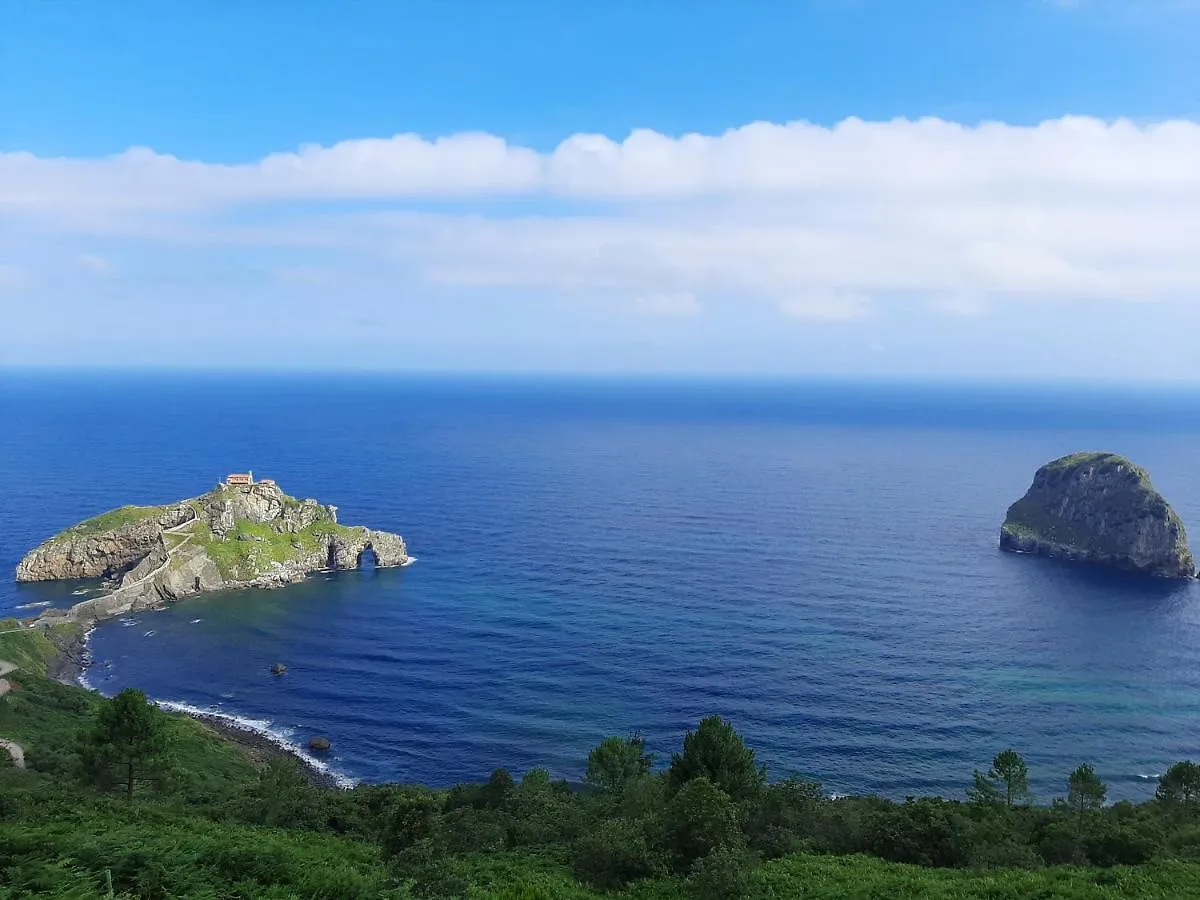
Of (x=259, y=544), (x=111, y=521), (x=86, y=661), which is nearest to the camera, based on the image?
(x=86, y=661)

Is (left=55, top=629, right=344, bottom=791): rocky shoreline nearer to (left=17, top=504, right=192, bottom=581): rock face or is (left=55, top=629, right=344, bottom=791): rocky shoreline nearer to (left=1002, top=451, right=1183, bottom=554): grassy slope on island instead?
(left=17, top=504, right=192, bottom=581): rock face

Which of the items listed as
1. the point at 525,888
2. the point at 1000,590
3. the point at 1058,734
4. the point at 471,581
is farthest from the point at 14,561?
the point at 1000,590

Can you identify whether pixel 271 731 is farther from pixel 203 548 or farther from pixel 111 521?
pixel 111 521

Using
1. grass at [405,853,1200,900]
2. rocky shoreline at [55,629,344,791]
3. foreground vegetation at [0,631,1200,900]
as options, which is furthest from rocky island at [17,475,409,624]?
grass at [405,853,1200,900]

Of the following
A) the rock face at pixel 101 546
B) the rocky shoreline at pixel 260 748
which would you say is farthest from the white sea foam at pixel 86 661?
the rock face at pixel 101 546

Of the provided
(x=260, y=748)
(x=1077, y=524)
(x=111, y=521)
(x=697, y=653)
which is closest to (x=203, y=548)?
(x=111, y=521)

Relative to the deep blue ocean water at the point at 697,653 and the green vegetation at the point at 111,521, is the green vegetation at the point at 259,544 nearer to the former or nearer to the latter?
the deep blue ocean water at the point at 697,653
